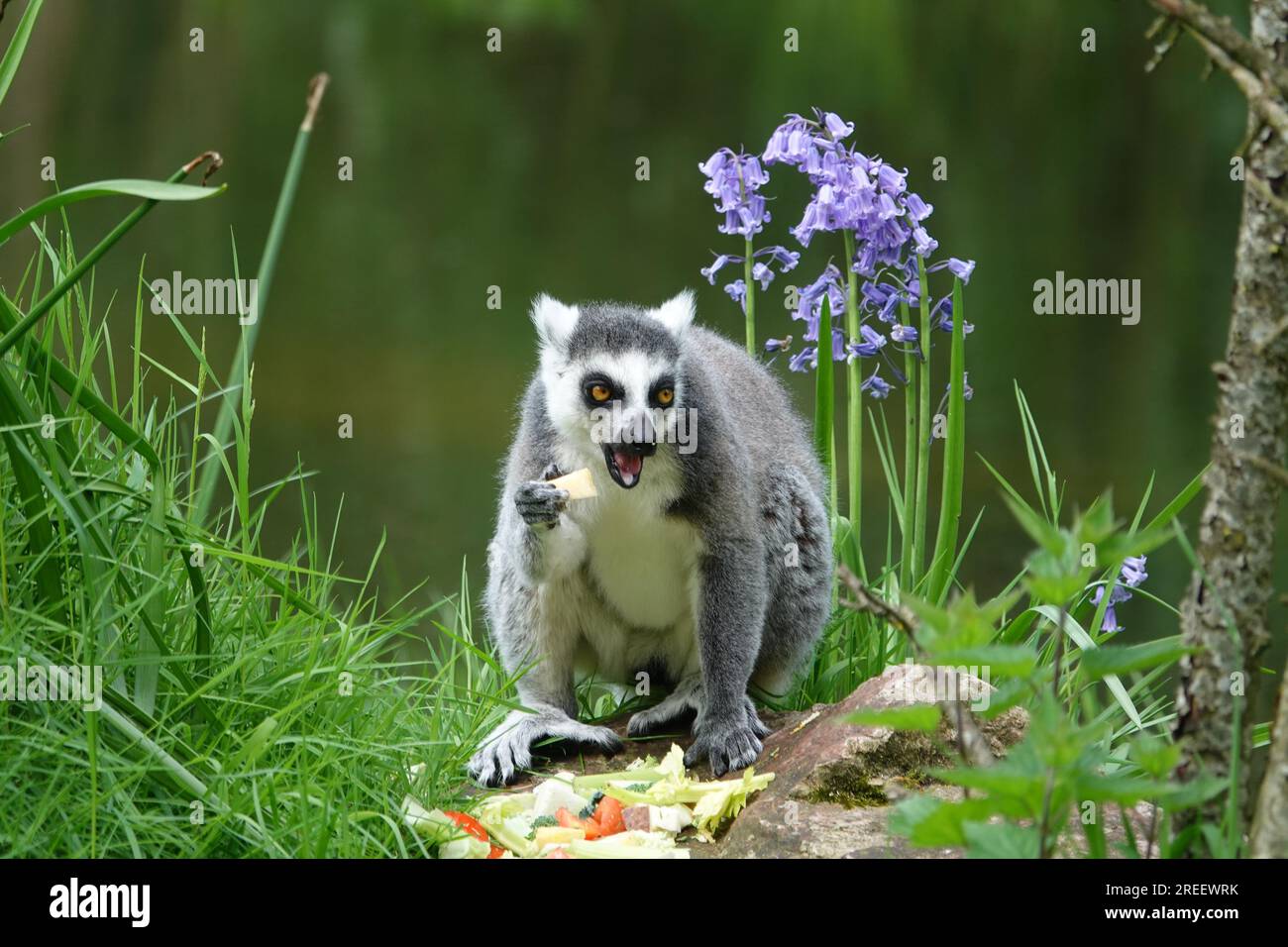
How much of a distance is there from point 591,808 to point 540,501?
3.08ft

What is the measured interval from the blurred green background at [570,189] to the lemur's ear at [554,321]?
233 inches

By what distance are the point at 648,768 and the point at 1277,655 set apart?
6803 mm

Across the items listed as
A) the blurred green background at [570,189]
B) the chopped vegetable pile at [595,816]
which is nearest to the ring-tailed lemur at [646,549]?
the chopped vegetable pile at [595,816]

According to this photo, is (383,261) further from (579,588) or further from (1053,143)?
(579,588)

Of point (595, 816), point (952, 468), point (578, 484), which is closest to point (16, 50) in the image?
point (578, 484)

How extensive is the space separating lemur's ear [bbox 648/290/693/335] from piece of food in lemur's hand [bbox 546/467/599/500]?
2.07 ft

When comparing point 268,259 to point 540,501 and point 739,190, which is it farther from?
point 739,190

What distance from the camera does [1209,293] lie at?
16.5 metres

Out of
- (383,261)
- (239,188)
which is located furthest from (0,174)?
(383,261)

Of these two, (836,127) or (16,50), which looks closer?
(16,50)

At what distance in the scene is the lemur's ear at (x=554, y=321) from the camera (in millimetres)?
4922

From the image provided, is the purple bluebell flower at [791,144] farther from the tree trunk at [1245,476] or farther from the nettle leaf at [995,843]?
the nettle leaf at [995,843]

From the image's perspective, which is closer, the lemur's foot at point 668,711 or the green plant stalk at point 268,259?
the green plant stalk at point 268,259

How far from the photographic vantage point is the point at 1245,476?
2.97 metres
